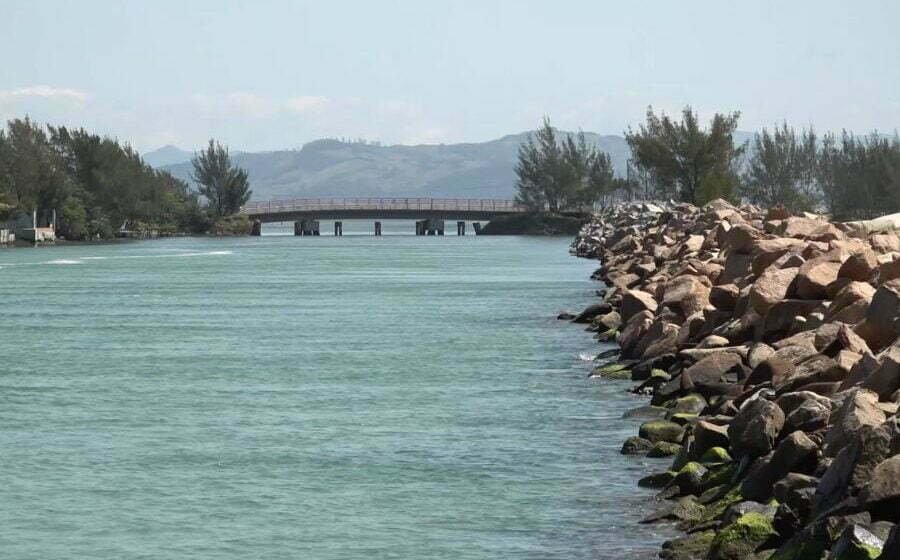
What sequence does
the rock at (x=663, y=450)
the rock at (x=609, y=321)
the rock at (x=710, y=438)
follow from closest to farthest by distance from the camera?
the rock at (x=710, y=438) < the rock at (x=663, y=450) < the rock at (x=609, y=321)

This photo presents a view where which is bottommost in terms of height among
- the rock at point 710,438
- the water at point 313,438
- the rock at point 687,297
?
the water at point 313,438

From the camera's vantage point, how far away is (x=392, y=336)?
35.1m

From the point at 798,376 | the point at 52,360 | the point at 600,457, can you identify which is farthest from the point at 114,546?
the point at 52,360

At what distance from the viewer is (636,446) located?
58.7ft

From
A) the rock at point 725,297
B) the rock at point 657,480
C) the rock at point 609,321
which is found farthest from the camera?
the rock at point 609,321

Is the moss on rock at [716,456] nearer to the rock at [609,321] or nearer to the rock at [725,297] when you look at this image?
the rock at [725,297]

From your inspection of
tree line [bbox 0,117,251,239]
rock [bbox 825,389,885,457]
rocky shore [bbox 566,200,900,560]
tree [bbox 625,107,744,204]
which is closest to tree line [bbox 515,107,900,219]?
tree [bbox 625,107,744,204]

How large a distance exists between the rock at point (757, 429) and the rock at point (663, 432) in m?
2.90

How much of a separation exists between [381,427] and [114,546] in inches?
269

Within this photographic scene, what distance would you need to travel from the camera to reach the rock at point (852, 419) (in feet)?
41.9

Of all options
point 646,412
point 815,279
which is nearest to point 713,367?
point 646,412

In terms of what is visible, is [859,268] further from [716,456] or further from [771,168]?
[771,168]

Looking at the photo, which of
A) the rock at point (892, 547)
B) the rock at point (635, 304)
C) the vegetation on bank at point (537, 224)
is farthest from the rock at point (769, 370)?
the vegetation on bank at point (537, 224)

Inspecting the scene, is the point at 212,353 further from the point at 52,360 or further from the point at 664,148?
the point at 664,148
